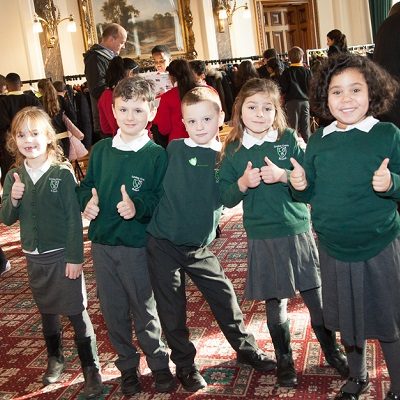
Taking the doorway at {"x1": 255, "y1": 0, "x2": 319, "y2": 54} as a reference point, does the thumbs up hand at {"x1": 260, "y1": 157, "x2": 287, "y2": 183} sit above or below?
below

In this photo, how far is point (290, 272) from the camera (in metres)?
2.39

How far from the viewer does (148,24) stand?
42.2ft

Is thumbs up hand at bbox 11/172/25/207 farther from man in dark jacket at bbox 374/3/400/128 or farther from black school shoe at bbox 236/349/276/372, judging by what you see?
man in dark jacket at bbox 374/3/400/128

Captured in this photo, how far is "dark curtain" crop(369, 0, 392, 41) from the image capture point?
15.4 metres

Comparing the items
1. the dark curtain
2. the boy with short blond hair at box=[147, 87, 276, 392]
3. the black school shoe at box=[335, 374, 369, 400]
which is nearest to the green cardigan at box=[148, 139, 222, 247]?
the boy with short blond hair at box=[147, 87, 276, 392]

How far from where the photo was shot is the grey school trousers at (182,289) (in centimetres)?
251

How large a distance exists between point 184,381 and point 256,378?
33 cm

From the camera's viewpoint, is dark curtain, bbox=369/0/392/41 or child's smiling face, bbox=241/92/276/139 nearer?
child's smiling face, bbox=241/92/276/139

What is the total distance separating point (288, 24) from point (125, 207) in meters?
14.1

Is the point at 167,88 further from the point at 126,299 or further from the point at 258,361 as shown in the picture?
the point at 258,361

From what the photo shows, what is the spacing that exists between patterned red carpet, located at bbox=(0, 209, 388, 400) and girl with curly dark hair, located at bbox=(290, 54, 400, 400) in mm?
417

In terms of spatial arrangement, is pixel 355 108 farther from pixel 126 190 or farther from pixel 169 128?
pixel 169 128

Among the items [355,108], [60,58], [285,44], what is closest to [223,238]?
[355,108]

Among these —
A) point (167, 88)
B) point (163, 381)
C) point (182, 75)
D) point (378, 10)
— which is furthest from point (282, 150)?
point (378, 10)
